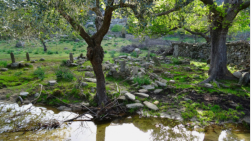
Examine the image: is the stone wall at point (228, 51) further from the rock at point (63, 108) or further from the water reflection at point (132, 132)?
the rock at point (63, 108)

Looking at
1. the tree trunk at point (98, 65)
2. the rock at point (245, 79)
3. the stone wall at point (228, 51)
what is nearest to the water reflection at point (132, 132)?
the tree trunk at point (98, 65)

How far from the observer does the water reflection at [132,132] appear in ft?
14.7

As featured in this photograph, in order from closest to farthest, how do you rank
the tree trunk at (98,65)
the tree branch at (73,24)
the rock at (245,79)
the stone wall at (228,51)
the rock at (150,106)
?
1. the tree branch at (73,24)
2. the tree trunk at (98,65)
3. the rock at (150,106)
4. the rock at (245,79)
5. the stone wall at (228,51)

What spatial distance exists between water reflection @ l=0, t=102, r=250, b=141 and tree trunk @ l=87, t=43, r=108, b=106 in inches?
39.6

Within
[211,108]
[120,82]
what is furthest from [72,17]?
[211,108]

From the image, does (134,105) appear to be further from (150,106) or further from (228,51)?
(228,51)

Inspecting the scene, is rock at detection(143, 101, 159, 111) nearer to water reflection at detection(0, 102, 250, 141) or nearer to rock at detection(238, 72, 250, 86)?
water reflection at detection(0, 102, 250, 141)

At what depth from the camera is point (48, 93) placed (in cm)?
714

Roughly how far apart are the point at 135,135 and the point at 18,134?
3260mm

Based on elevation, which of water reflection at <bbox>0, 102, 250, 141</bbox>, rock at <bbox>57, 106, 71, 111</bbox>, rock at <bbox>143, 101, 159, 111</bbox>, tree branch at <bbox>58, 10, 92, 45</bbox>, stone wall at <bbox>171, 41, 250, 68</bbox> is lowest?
water reflection at <bbox>0, 102, 250, 141</bbox>

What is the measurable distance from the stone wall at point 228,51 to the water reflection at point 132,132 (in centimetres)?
789

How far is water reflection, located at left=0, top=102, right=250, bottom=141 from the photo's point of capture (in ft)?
14.7

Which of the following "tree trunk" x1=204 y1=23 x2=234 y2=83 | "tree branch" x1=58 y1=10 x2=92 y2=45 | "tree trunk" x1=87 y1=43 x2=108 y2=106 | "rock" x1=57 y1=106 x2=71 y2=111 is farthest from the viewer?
"tree trunk" x1=204 y1=23 x2=234 y2=83

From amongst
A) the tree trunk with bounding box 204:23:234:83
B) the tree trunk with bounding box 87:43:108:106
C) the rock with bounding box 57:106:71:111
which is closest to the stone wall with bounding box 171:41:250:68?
the tree trunk with bounding box 204:23:234:83
